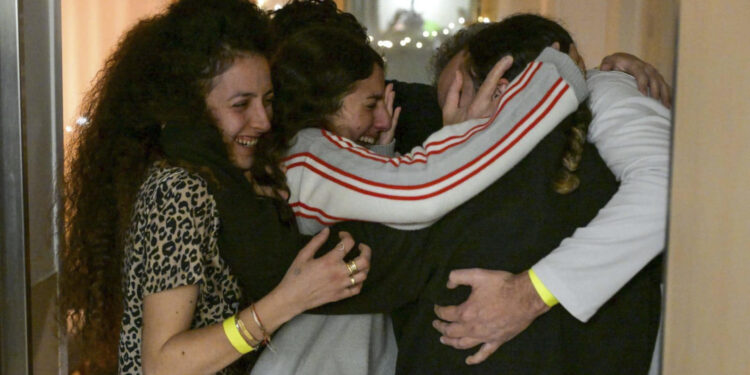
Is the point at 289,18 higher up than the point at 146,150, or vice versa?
the point at 289,18

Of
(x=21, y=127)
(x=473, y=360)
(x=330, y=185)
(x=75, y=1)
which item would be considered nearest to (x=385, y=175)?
(x=330, y=185)

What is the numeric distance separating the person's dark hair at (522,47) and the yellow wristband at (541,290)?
162 millimetres

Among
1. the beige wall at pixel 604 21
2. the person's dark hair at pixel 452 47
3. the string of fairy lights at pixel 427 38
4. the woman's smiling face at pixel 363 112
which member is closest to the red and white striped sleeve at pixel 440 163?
the woman's smiling face at pixel 363 112

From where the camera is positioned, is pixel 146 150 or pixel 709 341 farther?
pixel 146 150

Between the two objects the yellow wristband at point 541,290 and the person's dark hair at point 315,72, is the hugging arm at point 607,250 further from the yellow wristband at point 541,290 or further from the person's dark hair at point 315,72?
the person's dark hair at point 315,72

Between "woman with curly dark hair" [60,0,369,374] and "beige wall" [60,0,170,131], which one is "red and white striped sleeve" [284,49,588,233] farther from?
"beige wall" [60,0,170,131]

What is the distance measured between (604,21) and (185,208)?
2.04 m

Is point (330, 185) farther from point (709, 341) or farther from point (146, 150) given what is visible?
point (709, 341)

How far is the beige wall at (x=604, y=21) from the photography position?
8.14 ft

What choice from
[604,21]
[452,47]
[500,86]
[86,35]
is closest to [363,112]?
[500,86]

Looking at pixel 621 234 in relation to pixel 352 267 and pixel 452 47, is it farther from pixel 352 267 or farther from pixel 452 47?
pixel 452 47

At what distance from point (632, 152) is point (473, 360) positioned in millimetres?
444

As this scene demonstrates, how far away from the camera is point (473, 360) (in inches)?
53.7

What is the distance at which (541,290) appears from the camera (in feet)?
4.38
